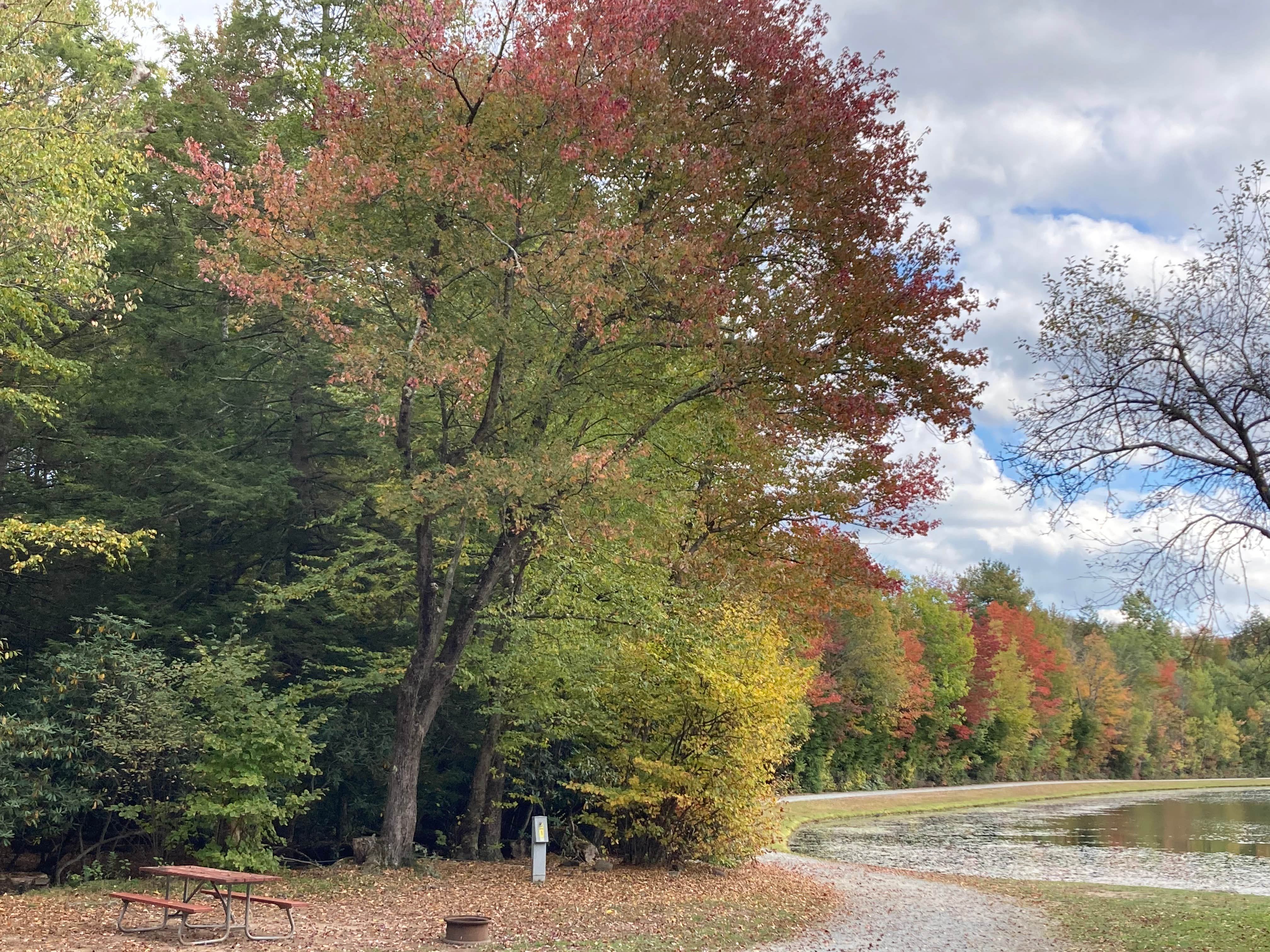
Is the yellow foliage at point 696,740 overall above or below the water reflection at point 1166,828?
above

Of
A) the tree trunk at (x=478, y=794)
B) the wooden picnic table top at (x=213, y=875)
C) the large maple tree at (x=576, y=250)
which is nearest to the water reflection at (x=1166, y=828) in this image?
the tree trunk at (x=478, y=794)

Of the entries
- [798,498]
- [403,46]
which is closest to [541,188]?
[403,46]

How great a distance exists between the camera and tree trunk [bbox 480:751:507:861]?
56.1 ft

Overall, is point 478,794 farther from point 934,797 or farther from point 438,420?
point 934,797

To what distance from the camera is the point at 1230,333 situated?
34.9 feet

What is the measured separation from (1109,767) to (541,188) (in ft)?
244

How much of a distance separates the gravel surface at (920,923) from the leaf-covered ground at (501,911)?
1.45 feet

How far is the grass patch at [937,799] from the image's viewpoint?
3312 centimetres

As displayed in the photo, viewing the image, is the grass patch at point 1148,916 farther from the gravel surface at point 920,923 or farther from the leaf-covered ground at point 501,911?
the leaf-covered ground at point 501,911

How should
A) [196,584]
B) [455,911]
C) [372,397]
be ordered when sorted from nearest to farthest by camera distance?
[455,911] → [372,397] → [196,584]

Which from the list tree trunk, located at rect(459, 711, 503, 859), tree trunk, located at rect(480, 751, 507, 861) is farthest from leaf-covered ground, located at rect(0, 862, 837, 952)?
tree trunk, located at rect(480, 751, 507, 861)

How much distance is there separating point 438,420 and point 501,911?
7.89 metres

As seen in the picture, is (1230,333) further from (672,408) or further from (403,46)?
(403,46)

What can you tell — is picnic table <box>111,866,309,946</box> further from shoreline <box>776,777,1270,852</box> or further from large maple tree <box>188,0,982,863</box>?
shoreline <box>776,777,1270,852</box>
